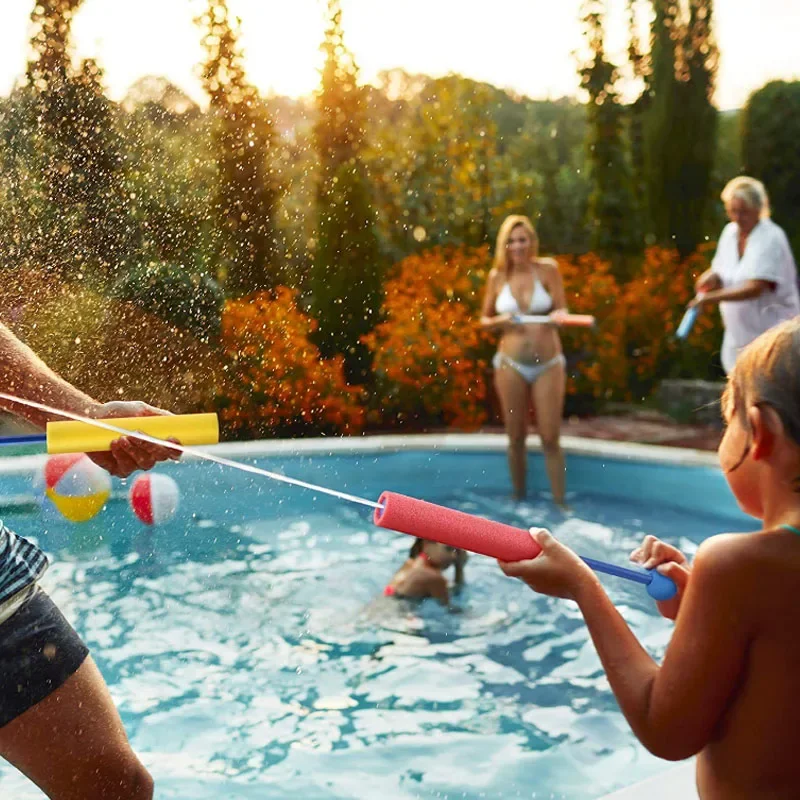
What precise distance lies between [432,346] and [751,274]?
9.23 ft

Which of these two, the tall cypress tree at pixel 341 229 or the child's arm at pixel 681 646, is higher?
the tall cypress tree at pixel 341 229

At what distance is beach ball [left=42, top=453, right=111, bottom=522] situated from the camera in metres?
2.54

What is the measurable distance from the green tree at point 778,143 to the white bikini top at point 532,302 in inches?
137

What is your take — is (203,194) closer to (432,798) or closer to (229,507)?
(229,507)

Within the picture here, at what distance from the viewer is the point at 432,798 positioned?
8.31 ft

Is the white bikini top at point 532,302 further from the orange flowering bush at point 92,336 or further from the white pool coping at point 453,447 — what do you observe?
the orange flowering bush at point 92,336

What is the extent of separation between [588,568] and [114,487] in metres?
2.26

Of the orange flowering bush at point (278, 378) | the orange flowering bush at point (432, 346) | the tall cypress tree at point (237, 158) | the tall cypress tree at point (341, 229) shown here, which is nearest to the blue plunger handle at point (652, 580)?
the orange flowering bush at point (278, 378)

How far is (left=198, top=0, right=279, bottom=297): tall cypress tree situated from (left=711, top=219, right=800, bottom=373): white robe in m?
2.03

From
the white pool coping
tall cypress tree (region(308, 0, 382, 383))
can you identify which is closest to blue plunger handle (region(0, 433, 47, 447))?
the white pool coping

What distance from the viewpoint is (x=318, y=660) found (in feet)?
11.0

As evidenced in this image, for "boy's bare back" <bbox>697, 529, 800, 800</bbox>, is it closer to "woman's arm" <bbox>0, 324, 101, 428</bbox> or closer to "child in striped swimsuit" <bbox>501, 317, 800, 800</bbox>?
"child in striped swimsuit" <bbox>501, 317, 800, 800</bbox>

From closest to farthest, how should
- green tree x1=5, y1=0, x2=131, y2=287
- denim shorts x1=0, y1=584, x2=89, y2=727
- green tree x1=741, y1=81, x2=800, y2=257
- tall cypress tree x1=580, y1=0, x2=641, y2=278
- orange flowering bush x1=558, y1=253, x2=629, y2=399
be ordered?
denim shorts x1=0, y1=584, x2=89, y2=727
green tree x1=5, y1=0, x2=131, y2=287
orange flowering bush x1=558, y1=253, x2=629, y2=399
green tree x1=741, y1=81, x2=800, y2=257
tall cypress tree x1=580, y1=0, x2=641, y2=278

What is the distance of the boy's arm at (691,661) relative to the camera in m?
1.08
